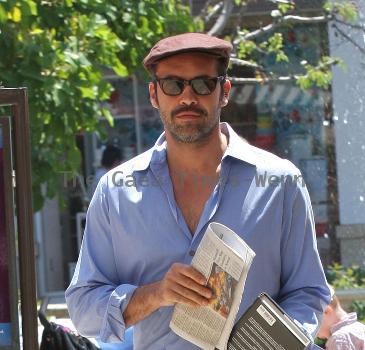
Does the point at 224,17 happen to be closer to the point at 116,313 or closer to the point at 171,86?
the point at 171,86

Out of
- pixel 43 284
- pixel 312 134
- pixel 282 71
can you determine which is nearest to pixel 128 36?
pixel 282 71

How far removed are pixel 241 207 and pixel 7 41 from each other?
3046 millimetres

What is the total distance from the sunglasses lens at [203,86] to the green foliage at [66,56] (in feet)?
8.95

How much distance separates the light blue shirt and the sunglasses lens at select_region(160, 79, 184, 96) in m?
0.24

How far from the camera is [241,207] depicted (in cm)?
294

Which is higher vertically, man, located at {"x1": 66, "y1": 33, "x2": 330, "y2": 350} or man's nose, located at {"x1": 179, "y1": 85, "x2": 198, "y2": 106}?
man's nose, located at {"x1": 179, "y1": 85, "x2": 198, "y2": 106}

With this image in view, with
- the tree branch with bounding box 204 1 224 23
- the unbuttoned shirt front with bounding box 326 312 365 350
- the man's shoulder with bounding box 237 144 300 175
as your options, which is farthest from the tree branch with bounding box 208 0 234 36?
Result: the man's shoulder with bounding box 237 144 300 175

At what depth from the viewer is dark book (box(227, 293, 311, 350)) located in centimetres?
263

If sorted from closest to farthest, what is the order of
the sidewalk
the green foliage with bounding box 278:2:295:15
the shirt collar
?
1. the shirt collar
2. the sidewalk
3. the green foliage with bounding box 278:2:295:15

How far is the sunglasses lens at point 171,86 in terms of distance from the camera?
9.60 feet

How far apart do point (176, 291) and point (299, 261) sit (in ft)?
1.36

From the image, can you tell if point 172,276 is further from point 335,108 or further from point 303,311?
point 335,108

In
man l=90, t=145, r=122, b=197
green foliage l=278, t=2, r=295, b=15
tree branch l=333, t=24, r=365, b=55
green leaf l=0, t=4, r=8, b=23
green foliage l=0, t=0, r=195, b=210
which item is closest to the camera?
green leaf l=0, t=4, r=8, b=23

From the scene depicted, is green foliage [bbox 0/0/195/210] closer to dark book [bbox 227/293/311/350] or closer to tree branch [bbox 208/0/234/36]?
tree branch [bbox 208/0/234/36]
